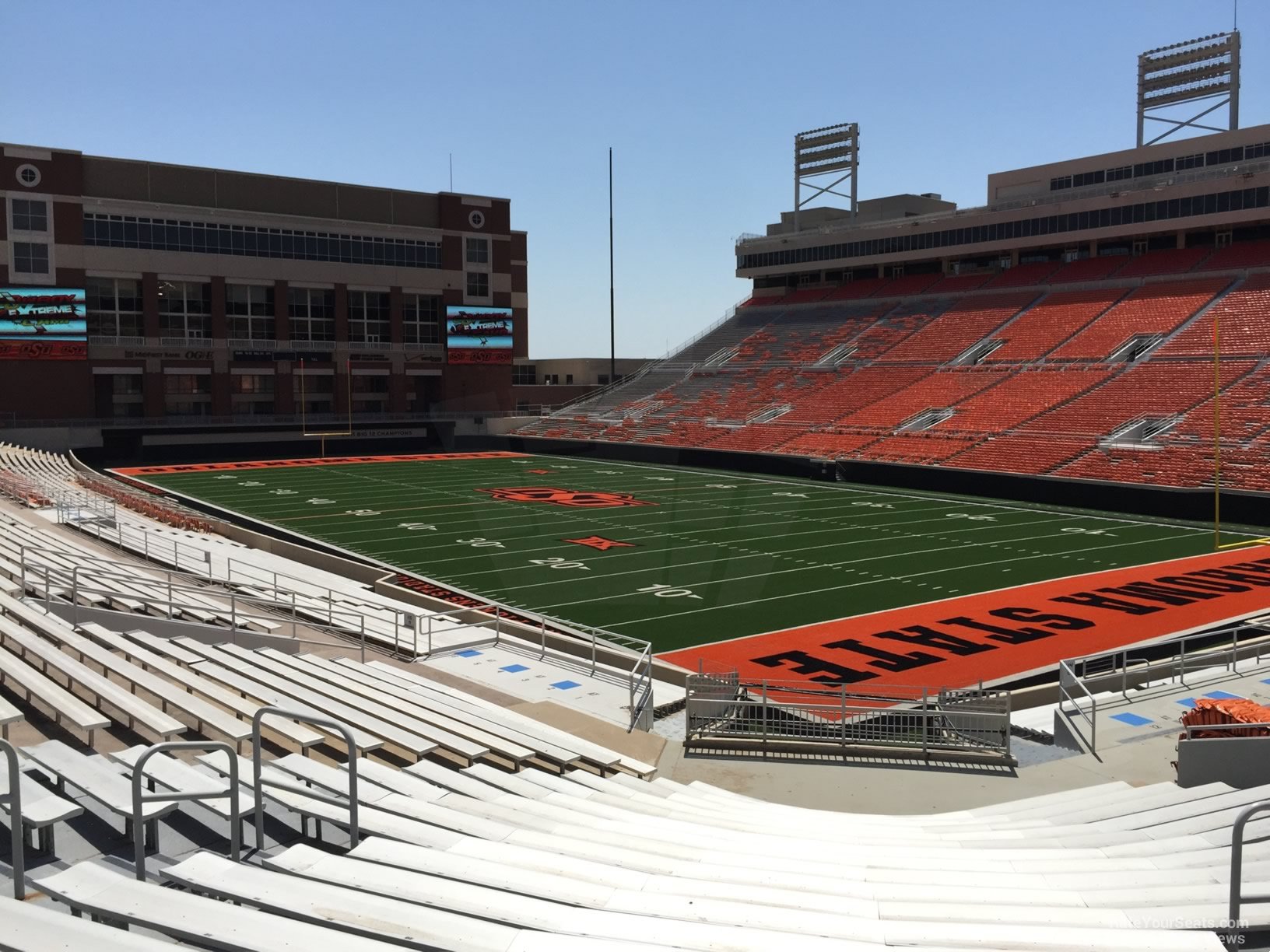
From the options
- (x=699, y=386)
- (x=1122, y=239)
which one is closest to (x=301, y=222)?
(x=699, y=386)

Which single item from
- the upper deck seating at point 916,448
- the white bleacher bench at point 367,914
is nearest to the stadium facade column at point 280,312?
the upper deck seating at point 916,448

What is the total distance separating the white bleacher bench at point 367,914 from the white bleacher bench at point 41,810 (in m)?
0.71

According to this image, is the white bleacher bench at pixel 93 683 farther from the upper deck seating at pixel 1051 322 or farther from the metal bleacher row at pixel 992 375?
the upper deck seating at pixel 1051 322

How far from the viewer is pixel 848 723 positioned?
11.2m

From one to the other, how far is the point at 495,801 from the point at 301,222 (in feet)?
176

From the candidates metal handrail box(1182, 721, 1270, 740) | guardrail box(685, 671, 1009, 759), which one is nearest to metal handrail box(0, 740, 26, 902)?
guardrail box(685, 671, 1009, 759)

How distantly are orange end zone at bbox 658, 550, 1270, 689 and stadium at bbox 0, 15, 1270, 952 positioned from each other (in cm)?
13

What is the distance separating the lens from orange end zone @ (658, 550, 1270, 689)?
47.6 ft

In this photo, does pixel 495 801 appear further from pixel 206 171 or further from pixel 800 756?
pixel 206 171

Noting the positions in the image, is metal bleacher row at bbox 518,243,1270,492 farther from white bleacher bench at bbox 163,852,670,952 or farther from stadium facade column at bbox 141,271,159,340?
white bleacher bench at bbox 163,852,670,952

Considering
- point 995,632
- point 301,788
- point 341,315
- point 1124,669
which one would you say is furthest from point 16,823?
point 341,315

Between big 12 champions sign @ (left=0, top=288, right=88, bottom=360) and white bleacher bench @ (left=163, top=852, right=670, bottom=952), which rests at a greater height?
big 12 champions sign @ (left=0, top=288, right=88, bottom=360)

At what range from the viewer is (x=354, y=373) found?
57531mm

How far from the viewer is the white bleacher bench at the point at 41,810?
485cm
